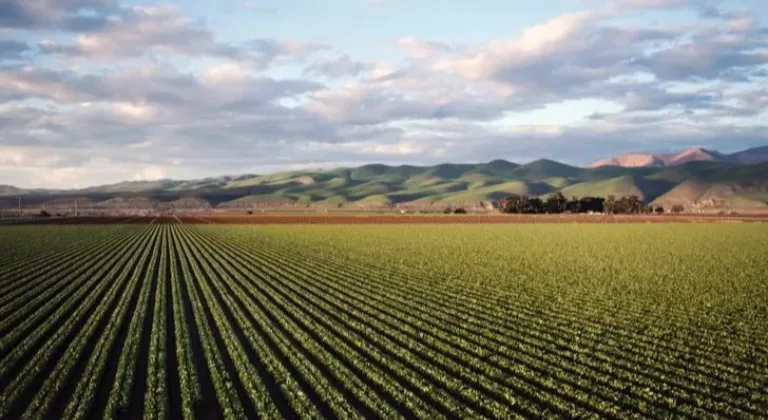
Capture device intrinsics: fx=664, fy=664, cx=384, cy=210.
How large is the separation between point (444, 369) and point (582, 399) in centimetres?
369

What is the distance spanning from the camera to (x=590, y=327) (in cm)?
2202

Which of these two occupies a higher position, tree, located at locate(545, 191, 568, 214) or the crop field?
tree, located at locate(545, 191, 568, 214)

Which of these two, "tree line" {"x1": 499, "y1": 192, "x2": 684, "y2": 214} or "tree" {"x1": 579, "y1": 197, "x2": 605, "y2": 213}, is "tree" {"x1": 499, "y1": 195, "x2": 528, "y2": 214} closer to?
"tree line" {"x1": 499, "y1": 192, "x2": 684, "y2": 214}

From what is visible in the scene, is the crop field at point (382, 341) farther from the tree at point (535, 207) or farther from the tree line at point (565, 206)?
the tree line at point (565, 206)

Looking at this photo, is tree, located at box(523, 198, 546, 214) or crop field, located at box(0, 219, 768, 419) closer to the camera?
crop field, located at box(0, 219, 768, 419)

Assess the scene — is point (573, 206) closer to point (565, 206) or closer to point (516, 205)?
point (565, 206)

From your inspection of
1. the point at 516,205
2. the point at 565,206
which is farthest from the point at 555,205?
the point at 516,205

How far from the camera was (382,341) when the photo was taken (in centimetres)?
1948

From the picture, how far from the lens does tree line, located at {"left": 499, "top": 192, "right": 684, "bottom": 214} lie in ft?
531

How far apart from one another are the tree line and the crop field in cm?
12072

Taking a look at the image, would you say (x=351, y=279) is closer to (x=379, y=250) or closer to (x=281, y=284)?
(x=281, y=284)

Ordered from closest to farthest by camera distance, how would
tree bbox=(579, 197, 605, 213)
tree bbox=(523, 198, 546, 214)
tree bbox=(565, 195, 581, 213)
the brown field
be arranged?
the brown field → tree bbox=(523, 198, 546, 214) → tree bbox=(565, 195, 581, 213) → tree bbox=(579, 197, 605, 213)

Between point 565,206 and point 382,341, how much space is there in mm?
150882

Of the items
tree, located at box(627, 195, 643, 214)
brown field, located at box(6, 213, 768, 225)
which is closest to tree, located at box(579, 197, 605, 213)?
tree, located at box(627, 195, 643, 214)
